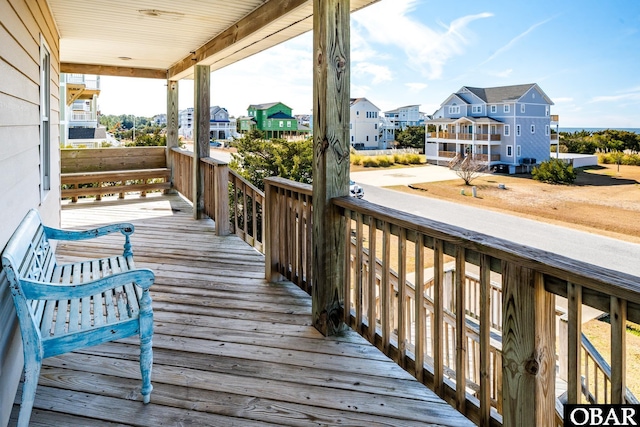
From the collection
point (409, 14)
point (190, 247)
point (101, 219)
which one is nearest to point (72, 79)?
point (101, 219)

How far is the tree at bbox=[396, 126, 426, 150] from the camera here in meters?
1.97

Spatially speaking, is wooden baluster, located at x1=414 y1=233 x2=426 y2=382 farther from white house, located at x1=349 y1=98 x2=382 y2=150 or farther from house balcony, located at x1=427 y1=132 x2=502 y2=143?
white house, located at x1=349 y1=98 x2=382 y2=150

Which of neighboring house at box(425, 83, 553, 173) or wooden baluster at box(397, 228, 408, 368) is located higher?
neighboring house at box(425, 83, 553, 173)

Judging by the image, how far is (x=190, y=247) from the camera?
4.88 metres

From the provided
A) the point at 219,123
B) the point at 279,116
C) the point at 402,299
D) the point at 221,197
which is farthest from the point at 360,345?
the point at 219,123

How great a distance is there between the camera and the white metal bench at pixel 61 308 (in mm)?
1733

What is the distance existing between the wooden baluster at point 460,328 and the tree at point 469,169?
0.29m

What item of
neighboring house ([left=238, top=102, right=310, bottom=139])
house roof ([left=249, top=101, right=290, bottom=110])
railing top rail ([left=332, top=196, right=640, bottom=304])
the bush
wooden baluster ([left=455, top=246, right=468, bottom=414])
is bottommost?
wooden baluster ([left=455, top=246, right=468, bottom=414])

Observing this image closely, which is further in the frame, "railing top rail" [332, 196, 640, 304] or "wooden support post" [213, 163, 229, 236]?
"wooden support post" [213, 163, 229, 236]

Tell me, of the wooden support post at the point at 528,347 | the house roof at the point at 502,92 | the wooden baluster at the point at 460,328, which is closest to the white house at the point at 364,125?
the house roof at the point at 502,92

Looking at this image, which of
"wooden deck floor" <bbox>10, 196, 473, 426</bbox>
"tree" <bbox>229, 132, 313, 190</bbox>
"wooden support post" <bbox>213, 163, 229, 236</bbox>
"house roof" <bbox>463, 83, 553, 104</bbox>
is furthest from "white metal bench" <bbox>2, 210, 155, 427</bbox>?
"wooden support post" <bbox>213, 163, 229, 236</bbox>

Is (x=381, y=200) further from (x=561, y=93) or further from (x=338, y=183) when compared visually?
(x=561, y=93)

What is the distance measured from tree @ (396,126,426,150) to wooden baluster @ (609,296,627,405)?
3.16 feet

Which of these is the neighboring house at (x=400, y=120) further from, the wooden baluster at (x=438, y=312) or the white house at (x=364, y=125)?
the wooden baluster at (x=438, y=312)
